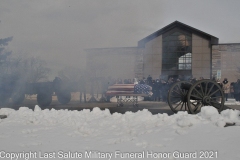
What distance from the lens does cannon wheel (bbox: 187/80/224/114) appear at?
799cm

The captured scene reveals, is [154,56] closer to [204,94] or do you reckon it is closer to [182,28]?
[182,28]

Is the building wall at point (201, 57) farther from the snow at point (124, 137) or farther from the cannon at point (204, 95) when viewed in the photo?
the snow at point (124, 137)

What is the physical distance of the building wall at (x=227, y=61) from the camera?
26844 millimetres

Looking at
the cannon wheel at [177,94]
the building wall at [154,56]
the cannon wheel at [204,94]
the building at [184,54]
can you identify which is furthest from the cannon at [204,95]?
the building wall at [154,56]

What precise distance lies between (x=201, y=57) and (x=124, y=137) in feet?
77.2

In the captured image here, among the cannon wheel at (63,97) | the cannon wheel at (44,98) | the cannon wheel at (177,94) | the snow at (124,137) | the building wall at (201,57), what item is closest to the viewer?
the snow at (124,137)

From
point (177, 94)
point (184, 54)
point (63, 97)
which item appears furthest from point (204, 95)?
point (184, 54)

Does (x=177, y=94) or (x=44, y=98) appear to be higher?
(x=177, y=94)

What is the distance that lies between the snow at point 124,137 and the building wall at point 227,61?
21299mm

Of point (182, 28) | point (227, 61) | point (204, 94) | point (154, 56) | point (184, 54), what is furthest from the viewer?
point (154, 56)

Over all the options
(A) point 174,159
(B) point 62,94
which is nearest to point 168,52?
(B) point 62,94

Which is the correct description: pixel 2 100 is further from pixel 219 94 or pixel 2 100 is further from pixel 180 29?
pixel 180 29

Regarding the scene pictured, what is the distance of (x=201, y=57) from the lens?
91.4ft

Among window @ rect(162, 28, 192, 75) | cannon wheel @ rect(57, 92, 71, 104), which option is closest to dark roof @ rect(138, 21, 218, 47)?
window @ rect(162, 28, 192, 75)
